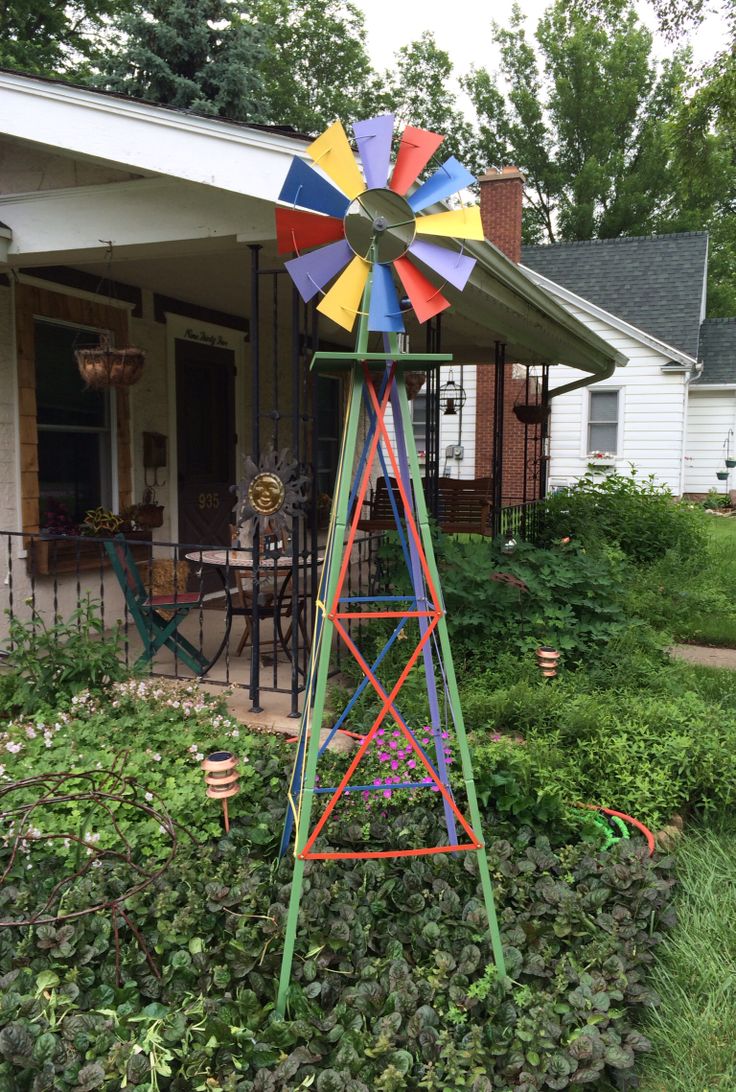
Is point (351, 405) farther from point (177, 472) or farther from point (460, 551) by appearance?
point (177, 472)

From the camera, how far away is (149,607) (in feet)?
13.7

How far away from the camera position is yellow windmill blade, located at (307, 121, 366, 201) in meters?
2.16

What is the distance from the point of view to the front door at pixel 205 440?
21.2ft

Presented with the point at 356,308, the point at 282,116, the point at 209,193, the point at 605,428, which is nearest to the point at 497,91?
the point at 282,116

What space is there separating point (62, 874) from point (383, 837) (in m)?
1.09

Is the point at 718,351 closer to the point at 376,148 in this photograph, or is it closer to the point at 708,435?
the point at 708,435

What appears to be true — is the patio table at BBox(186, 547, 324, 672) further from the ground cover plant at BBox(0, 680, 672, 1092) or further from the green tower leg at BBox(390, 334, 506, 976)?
the green tower leg at BBox(390, 334, 506, 976)

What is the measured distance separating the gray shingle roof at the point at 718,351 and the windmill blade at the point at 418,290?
14778 millimetres

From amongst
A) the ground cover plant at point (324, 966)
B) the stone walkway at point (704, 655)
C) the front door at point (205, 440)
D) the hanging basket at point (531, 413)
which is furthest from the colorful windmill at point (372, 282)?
the hanging basket at point (531, 413)

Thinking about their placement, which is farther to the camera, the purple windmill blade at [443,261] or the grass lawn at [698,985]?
the purple windmill blade at [443,261]

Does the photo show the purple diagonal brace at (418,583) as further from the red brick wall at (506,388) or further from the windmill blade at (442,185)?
the red brick wall at (506,388)

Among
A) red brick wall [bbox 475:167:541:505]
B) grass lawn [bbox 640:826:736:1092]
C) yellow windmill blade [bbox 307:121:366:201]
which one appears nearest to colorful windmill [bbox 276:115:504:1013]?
yellow windmill blade [bbox 307:121:366:201]

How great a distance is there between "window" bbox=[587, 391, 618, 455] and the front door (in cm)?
948

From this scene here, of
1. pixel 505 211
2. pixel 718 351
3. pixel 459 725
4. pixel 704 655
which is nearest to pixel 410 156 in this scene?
pixel 459 725
